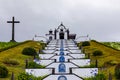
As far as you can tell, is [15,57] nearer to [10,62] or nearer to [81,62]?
[10,62]

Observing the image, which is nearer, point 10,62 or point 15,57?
point 10,62

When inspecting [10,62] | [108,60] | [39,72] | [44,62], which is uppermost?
[108,60]

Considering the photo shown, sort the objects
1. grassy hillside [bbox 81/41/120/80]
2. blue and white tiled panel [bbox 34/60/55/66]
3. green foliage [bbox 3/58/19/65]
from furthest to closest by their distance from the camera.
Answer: blue and white tiled panel [bbox 34/60/55/66] < green foliage [bbox 3/58/19/65] < grassy hillside [bbox 81/41/120/80]

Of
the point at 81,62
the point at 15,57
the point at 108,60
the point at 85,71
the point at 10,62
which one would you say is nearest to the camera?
the point at 85,71

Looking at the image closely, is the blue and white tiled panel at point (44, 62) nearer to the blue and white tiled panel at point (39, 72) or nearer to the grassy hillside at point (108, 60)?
the grassy hillside at point (108, 60)

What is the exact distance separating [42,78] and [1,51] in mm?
21352

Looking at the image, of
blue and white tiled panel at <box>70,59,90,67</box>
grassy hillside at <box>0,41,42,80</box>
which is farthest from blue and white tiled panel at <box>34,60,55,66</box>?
blue and white tiled panel at <box>70,59,90,67</box>

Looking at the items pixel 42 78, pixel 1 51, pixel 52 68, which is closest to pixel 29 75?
pixel 42 78

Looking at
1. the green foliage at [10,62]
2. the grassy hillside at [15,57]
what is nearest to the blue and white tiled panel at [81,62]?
the grassy hillside at [15,57]

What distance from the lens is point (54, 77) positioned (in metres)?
45.6

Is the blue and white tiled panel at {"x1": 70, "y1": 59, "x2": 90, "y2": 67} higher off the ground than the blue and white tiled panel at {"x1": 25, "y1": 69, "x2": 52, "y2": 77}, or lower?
higher

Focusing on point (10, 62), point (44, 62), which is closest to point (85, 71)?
point (44, 62)

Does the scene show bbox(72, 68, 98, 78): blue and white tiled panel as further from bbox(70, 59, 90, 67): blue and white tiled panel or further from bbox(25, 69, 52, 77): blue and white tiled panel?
bbox(70, 59, 90, 67): blue and white tiled panel

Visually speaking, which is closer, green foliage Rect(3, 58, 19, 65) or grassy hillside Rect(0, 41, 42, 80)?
grassy hillside Rect(0, 41, 42, 80)
